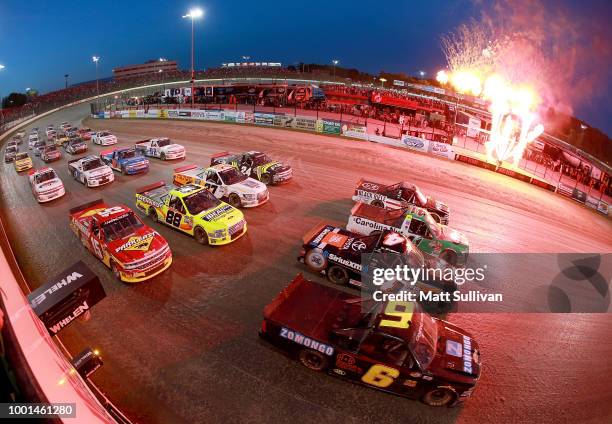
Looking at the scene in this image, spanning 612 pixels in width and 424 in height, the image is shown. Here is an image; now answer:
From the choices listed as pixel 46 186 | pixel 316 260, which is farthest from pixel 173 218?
pixel 46 186

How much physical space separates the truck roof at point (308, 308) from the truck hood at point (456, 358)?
2.06m

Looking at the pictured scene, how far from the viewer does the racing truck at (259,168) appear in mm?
17359

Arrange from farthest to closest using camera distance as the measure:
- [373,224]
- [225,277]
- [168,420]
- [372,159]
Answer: [372,159] → [373,224] → [225,277] → [168,420]

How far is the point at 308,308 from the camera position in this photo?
7.62m

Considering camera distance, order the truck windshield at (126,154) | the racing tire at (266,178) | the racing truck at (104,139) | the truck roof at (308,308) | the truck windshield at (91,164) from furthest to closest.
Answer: the racing truck at (104,139)
the truck windshield at (126,154)
the truck windshield at (91,164)
the racing tire at (266,178)
the truck roof at (308,308)

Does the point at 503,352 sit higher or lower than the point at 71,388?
lower

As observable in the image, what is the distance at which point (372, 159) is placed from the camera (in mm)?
24094

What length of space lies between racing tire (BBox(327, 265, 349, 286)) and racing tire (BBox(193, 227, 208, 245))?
4506 mm

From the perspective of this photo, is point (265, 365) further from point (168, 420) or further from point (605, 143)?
point (605, 143)

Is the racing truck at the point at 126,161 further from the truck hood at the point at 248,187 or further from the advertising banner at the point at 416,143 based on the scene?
the advertising banner at the point at 416,143

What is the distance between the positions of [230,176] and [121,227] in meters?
5.47

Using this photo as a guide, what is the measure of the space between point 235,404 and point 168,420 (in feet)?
3.87

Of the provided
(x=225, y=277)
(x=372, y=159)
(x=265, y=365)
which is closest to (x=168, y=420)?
(x=265, y=365)

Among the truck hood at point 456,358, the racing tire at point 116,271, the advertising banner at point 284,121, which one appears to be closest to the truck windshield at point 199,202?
the racing tire at point 116,271
